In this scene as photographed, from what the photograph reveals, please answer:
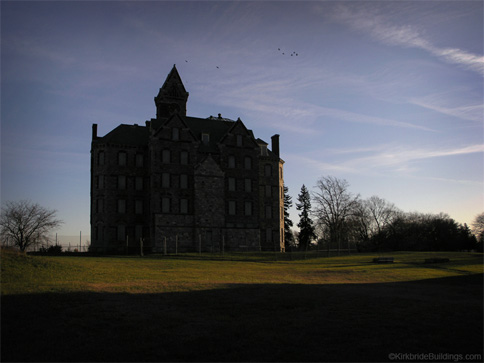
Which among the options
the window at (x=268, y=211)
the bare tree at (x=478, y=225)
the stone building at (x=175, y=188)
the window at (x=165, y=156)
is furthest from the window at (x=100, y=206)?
the bare tree at (x=478, y=225)

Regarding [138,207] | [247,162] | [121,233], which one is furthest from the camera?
Answer: [247,162]

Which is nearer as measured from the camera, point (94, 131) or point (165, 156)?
point (165, 156)

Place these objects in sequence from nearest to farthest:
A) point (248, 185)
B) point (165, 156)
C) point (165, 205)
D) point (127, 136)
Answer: point (165, 205)
point (165, 156)
point (127, 136)
point (248, 185)

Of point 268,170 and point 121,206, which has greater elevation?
point 268,170

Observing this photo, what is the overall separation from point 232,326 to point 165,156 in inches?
1768

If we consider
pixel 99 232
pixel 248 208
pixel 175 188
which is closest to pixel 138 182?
pixel 175 188

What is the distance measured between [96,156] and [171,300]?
44153 millimetres

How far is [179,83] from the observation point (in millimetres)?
66250

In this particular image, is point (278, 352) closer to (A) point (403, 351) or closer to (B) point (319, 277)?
(A) point (403, 351)

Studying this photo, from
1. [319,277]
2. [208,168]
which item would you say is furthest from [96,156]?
[319,277]

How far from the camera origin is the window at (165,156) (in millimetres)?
56062

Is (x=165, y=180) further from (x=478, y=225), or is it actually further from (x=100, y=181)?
(x=478, y=225)

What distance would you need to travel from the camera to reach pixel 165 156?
184 ft

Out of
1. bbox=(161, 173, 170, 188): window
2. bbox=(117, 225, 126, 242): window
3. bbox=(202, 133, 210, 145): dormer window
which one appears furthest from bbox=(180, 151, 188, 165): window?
bbox=(117, 225, 126, 242): window
